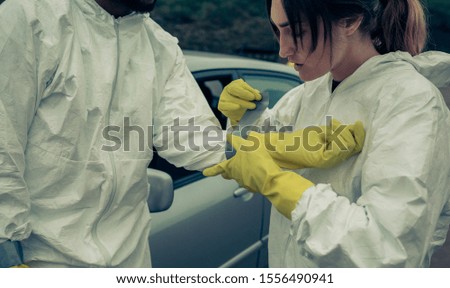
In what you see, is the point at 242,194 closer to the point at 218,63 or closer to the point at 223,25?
the point at 218,63

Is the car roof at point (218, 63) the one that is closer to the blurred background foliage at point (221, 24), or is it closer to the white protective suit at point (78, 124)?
the white protective suit at point (78, 124)

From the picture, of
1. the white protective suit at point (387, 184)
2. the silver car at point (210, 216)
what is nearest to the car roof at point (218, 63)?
the silver car at point (210, 216)

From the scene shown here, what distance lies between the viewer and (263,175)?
54.4 inches

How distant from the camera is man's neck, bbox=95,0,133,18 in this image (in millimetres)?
1572

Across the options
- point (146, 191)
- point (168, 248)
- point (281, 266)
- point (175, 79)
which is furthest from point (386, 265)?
point (168, 248)

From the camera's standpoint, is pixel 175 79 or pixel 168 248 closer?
pixel 175 79

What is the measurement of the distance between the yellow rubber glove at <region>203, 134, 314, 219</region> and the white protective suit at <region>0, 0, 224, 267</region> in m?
0.27

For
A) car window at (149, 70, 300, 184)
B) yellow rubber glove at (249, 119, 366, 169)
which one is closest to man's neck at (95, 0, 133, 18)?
yellow rubber glove at (249, 119, 366, 169)

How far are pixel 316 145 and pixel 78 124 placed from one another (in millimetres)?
622

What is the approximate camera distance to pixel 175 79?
5.87ft

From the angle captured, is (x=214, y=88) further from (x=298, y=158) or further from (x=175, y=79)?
(x=298, y=158)

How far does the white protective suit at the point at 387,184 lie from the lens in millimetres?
1188

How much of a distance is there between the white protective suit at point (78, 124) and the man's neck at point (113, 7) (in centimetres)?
2

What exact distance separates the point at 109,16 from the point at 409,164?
91 cm
